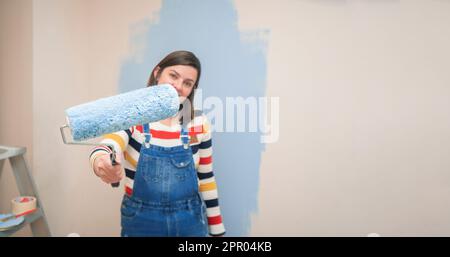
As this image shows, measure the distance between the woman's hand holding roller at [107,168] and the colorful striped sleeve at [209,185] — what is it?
292mm

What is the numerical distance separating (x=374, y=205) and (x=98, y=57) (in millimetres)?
1138

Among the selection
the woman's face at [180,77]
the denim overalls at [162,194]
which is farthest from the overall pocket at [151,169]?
the woman's face at [180,77]

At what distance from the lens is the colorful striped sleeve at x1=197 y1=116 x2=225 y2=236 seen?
1095 mm

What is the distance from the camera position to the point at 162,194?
3.33 ft

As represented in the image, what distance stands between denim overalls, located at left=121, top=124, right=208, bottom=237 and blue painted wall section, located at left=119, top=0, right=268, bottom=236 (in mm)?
201

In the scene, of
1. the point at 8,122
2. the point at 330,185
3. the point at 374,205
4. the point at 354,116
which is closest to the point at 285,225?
the point at 330,185

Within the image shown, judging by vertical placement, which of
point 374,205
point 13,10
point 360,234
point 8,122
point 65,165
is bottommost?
point 360,234

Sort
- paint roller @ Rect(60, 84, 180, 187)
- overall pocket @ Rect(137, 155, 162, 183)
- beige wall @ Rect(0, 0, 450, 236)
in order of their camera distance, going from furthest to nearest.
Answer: beige wall @ Rect(0, 0, 450, 236) < overall pocket @ Rect(137, 155, 162, 183) < paint roller @ Rect(60, 84, 180, 187)

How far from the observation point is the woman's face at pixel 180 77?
1.04 m

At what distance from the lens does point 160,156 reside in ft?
3.32

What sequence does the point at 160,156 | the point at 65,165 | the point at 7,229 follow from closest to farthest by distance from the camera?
the point at 7,229 → the point at 160,156 → the point at 65,165

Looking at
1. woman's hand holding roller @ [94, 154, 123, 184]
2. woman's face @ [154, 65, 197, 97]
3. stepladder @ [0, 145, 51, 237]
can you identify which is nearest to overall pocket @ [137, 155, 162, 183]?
woman's hand holding roller @ [94, 154, 123, 184]

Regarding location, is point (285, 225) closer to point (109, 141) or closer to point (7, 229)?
point (109, 141)

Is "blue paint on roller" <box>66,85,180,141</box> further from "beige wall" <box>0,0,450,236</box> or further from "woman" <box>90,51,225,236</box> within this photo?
"beige wall" <box>0,0,450,236</box>
